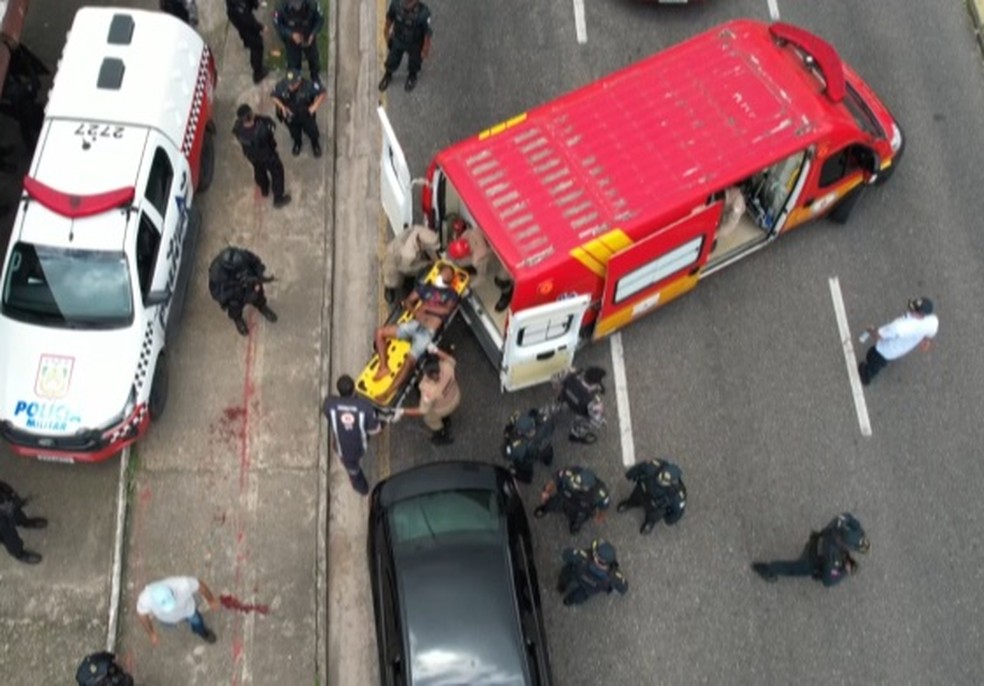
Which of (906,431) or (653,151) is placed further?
(906,431)

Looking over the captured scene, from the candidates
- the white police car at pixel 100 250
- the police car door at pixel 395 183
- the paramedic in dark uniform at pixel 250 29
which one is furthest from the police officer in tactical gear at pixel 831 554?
the paramedic in dark uniform at pixel 250 29

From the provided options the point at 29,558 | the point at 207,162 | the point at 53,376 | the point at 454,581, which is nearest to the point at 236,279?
the point at 53,376

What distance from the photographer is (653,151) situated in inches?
387

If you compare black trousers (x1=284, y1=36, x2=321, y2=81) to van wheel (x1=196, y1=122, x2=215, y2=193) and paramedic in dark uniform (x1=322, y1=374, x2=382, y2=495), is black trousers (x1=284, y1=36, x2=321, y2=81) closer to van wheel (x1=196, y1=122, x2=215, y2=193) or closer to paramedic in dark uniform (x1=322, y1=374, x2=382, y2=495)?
van wheel (x1=196, y1=122, x2=215, y2=193)

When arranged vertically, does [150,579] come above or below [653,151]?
below

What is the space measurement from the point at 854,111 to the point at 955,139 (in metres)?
2.16

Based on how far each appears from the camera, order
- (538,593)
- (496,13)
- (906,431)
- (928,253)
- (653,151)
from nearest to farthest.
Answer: (538,593) → (653,151) → (906,431) → (928,253) → (496,13)

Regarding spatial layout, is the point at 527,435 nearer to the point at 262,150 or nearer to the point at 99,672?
the point at 99,672

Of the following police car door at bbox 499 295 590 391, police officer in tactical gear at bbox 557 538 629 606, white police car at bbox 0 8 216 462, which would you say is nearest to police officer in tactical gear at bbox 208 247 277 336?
white police car at bbox 0 8 216 462

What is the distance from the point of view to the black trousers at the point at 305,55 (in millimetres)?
11656

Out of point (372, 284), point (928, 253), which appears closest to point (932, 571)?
point (928, 253)

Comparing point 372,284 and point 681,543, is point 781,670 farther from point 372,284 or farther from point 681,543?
point 372,284

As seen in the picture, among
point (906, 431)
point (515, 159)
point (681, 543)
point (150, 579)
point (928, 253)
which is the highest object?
point (515, 159)

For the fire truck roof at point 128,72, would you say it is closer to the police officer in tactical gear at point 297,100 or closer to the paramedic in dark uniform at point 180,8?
the paramedic in dark uniform at point 180,8
